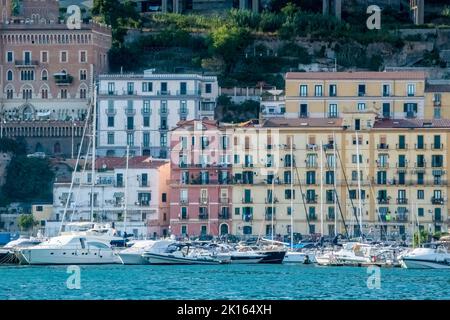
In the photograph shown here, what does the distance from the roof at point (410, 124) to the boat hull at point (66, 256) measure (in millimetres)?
15832

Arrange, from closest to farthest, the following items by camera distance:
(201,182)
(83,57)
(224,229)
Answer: (224,229) < (201,182) < (83,57)

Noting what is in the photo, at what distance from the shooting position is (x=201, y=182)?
69500mm

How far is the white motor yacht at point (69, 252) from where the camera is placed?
188 ft

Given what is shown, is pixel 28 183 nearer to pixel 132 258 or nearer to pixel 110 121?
pixel 110 121

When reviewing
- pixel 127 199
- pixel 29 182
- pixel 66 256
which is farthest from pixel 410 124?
pixel 29 182

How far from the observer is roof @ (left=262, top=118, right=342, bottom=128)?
2717 inches

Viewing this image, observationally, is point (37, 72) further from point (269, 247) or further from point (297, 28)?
point (269, 247)

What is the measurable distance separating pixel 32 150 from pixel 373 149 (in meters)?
23.2

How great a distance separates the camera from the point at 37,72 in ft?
289

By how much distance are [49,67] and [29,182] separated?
1148 cm

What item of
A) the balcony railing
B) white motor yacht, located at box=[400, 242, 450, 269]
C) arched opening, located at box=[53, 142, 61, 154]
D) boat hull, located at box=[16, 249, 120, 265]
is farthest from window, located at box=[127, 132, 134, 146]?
white motor yacht, located at box=[400, 242, 450, 269]

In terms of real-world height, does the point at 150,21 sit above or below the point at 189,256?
above

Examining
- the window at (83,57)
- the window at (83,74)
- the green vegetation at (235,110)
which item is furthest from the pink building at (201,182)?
the window at (83,57)
